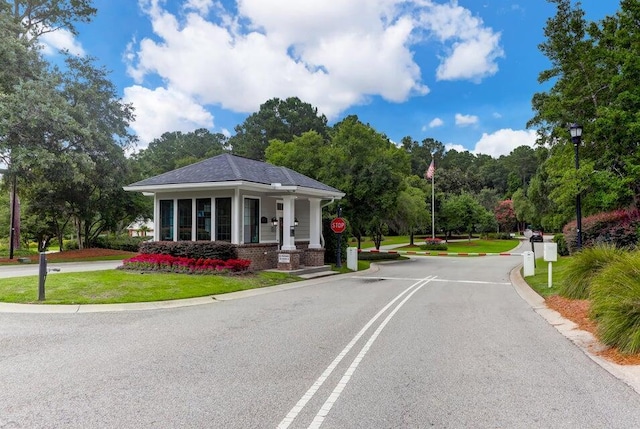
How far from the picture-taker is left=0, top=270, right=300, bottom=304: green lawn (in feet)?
34.0

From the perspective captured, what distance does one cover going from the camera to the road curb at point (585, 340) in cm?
512

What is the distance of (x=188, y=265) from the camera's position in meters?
15.0

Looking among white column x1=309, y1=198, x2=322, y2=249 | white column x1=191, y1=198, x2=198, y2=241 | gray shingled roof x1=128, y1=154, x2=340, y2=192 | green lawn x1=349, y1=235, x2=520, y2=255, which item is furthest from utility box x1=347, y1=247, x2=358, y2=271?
green lawn x1=349, y1=235, x2=520, y2=255

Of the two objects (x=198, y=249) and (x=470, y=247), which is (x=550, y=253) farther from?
(x=470, y=247)

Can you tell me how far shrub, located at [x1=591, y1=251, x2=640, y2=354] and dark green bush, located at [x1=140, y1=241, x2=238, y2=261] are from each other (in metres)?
11.3

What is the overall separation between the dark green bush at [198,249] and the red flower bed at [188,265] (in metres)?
0.28

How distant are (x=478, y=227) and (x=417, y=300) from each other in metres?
52.9

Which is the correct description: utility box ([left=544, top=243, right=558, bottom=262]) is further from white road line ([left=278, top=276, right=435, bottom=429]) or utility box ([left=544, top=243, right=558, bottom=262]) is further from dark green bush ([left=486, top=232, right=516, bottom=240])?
dark green bush ([left=486, top=232, right=516, bottom=240])

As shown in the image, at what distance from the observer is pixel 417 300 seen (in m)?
11.6

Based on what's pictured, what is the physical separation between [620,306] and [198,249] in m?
12.7

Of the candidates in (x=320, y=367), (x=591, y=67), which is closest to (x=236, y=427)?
(x=320, y=367)

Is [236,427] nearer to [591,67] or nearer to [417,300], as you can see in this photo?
[417,300]

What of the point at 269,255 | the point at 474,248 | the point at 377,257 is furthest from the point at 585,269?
the point at 474,248

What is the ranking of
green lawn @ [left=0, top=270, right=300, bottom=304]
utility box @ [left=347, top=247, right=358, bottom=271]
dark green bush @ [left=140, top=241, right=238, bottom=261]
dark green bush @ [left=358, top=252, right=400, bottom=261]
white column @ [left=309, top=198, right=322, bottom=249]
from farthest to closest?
dark green bush @ [left=358, top=252, right=400, bottom=261] → utility box @ [left=347, top=247, right=358, bottom=271] → white column @ [left=309, top=198, right=322, bottom=249] → dark green bush @ [left=140, top=241, right=238, bottom=261] → green lawn @ [left=0, top=270, right=300, bottom=304]
